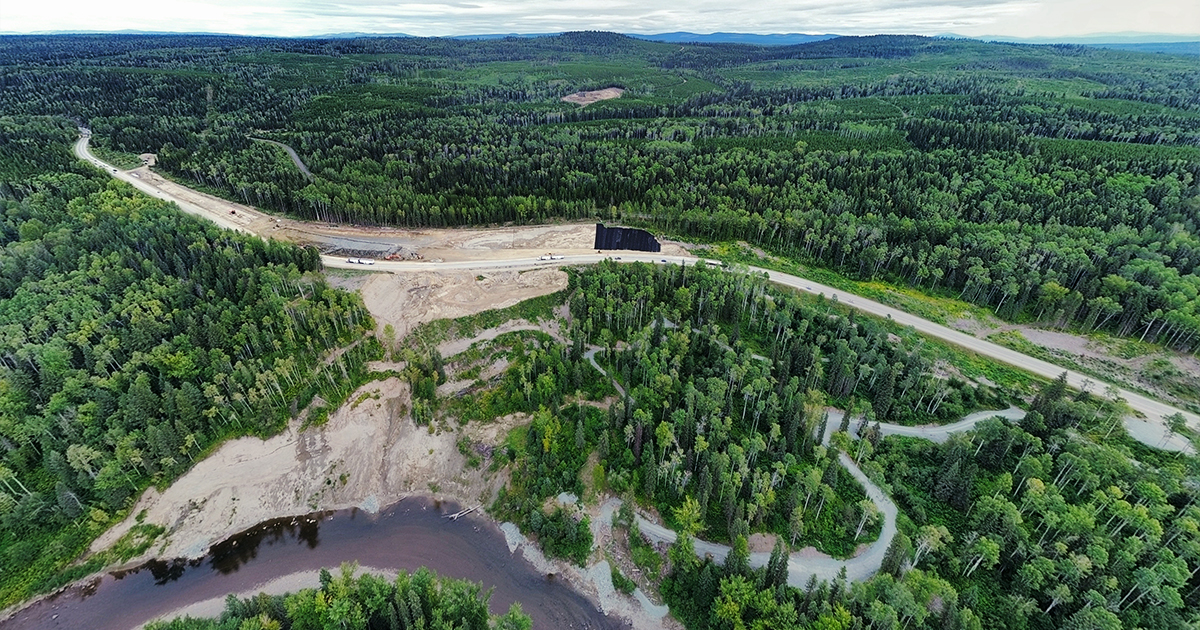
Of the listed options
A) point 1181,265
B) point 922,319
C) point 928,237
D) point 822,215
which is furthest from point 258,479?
point 1181,265

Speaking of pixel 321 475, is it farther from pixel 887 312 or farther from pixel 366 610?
pixel 887 312

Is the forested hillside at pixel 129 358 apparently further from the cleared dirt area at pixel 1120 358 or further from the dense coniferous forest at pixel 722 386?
the cleared dirt area at pixel 1120 358

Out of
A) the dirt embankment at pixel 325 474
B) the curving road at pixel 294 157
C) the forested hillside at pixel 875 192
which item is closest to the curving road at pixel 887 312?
the forested hillside at pixel 875 192

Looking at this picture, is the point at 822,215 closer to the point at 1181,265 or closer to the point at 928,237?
the point at 928,237

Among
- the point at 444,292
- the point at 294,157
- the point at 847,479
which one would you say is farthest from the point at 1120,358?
the point at 294,157

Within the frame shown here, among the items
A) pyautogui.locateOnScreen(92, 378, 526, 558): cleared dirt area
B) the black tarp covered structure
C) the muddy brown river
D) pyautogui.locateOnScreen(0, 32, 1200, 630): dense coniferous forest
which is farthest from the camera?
the black tarp covered structure

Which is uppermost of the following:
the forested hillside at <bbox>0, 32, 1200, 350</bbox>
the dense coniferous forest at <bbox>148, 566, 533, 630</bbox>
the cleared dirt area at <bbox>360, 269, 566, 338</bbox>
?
the forested hillside at <bbox>0, 32, 1200, 350</bbox>

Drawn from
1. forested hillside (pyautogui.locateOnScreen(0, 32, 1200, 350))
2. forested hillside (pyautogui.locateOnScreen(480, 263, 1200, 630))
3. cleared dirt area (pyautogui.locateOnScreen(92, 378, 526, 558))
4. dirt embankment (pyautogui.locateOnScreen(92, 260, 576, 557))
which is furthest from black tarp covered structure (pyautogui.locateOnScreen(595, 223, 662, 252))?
dirt embankment (pyautogui.locateOnScreen(92, 260, 576, 557))

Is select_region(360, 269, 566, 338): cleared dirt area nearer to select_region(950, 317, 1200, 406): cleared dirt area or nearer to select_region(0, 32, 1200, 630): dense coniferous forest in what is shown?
select_region(0, 32, 1200, 630): dense coniferous forest

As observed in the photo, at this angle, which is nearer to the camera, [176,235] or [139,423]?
[139,423]
